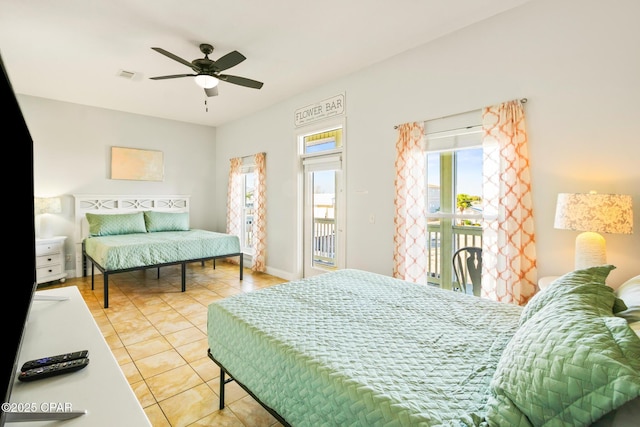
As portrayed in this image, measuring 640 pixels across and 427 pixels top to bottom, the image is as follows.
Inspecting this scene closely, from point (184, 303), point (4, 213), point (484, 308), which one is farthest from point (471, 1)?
point (184, 303)

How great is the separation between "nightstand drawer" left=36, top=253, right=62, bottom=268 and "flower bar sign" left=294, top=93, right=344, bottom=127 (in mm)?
4088

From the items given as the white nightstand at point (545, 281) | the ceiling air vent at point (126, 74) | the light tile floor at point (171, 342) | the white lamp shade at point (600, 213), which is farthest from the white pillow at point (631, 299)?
the ceiling air vent at point (126, 74)

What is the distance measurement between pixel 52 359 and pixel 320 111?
12.5 feet

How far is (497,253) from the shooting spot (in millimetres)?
2635

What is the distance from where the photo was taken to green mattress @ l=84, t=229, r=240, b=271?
12.5 ft

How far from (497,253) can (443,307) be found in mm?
1151

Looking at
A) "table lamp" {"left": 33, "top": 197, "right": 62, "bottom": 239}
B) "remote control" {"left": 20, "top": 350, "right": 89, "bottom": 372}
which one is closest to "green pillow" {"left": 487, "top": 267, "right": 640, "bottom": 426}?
"remote control" {"left": 20, "top": 350, "right": 89, "bottom": 372}

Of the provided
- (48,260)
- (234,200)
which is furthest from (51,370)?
(234,200)

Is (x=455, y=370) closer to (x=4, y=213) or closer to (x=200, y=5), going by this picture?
(x=4, y=213)

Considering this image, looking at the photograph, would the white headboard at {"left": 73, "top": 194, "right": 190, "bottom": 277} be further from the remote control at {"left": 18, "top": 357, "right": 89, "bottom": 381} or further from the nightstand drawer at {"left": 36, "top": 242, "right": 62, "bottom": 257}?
the remote control at {"left": 18, "top": 357, "right": 89, "bottom": 381}

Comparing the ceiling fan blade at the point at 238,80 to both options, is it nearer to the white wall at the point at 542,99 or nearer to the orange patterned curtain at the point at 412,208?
the white wall at the point at 542,99

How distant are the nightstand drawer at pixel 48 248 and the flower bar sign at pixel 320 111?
4.01m

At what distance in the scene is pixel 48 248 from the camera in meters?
4.45

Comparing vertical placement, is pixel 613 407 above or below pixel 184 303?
above
